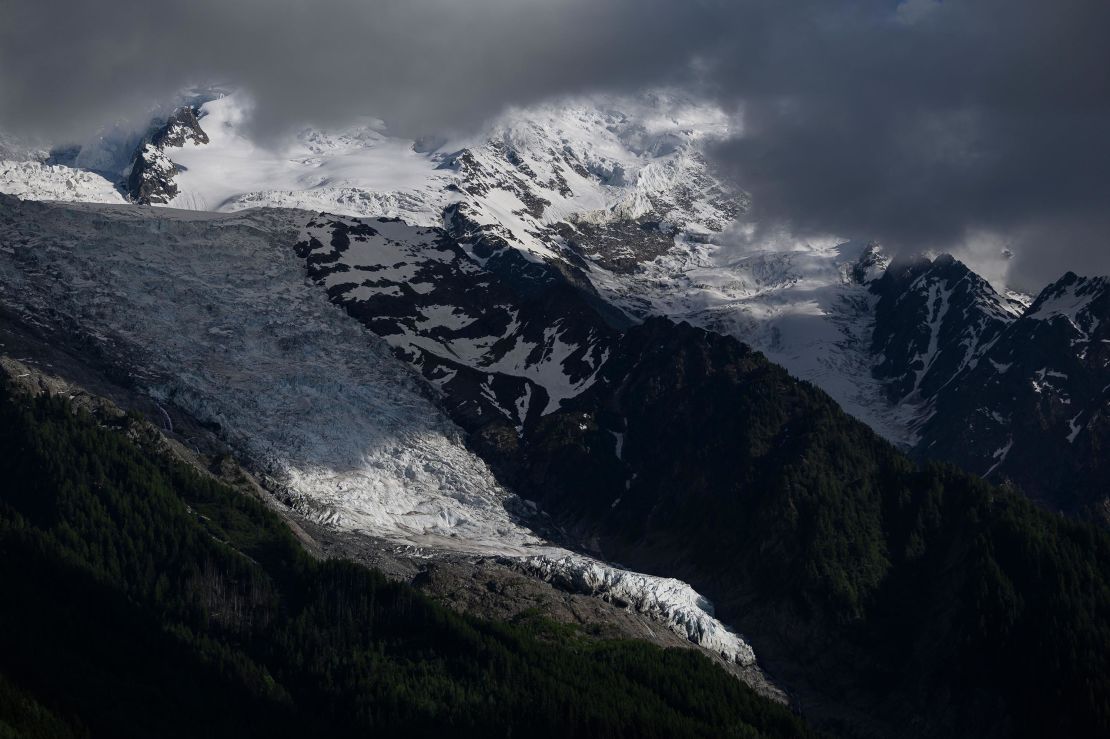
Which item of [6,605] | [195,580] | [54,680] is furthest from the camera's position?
[195,580]

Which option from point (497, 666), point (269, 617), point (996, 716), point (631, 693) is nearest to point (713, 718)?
point (631, 693)

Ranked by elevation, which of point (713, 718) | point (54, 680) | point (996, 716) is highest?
point (996, 716)

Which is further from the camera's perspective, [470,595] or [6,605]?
[470,595]

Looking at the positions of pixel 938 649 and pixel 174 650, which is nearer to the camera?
pixel 174 650

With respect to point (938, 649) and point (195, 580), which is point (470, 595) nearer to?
point (195, 580)

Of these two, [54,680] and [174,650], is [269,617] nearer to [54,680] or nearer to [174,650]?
[174,650]

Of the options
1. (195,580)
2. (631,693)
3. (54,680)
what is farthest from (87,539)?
(631,693)

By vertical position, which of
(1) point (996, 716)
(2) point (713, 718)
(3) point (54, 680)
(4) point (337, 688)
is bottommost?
(3) point (54, 680)

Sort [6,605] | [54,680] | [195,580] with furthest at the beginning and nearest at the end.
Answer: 1. [195,580]
2. [6,605]
3. [54,680]

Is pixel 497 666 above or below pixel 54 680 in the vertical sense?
above
